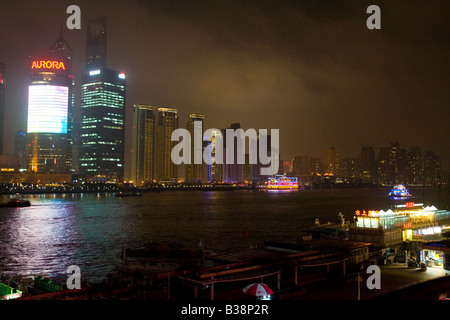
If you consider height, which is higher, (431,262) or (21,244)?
(431,262)

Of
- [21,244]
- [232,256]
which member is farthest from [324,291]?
[21,244]

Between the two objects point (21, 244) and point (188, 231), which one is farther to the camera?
point (188, 231)

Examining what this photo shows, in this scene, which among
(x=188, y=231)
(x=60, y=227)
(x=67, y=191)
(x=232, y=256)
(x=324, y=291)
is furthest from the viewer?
(x=67, y=191)

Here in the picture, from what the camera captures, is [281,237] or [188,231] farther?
[188,231]

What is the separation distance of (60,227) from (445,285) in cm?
5227

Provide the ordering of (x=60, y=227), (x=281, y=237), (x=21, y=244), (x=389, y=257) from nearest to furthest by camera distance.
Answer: (x=389, y=257), (x=21, y=244), (x=281, y=237), (x=60, y=227)

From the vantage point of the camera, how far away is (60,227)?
181 feet

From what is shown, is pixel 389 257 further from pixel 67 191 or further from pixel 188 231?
pixel 67 191
